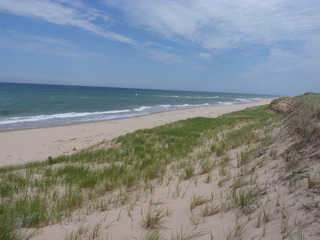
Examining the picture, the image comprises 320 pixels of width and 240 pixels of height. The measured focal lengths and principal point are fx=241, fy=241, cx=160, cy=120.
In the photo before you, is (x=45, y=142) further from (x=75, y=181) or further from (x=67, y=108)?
(x=67, y=108)

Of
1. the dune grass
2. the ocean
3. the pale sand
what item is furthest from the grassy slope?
the ocean

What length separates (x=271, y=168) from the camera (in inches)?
189

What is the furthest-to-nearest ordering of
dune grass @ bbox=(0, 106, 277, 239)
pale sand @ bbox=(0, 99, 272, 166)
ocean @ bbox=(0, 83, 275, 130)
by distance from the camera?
ocean @ bbox=(0, 83, 275, 130) < pale sand @ bbox=(0, 99, 272, 166) < dune grass @ bbox=(0, 106, 277, 239)

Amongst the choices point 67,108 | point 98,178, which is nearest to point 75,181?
point 98,178

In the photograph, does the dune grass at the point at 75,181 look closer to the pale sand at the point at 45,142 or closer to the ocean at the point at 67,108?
the pale sand at the point at 45,142

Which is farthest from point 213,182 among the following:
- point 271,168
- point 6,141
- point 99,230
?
point 6,141

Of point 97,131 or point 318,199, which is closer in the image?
point 318,199

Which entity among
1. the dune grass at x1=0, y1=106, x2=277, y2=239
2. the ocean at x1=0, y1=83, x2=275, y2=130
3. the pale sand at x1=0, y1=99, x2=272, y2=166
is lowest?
the pale sand at x1=0, y1=99, x2=272, y2=166

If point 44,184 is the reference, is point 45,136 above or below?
below

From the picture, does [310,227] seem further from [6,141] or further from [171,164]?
[6,141]

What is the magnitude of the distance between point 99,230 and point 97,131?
1534cm

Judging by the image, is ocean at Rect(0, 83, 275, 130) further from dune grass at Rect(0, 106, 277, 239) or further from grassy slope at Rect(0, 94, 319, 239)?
grassy slope at Rect(0, 94, 319, 239)

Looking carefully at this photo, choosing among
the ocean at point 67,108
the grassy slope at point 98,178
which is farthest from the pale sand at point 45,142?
the grassy slope at point 98,178

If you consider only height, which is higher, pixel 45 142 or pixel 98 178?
pixel 98 178
